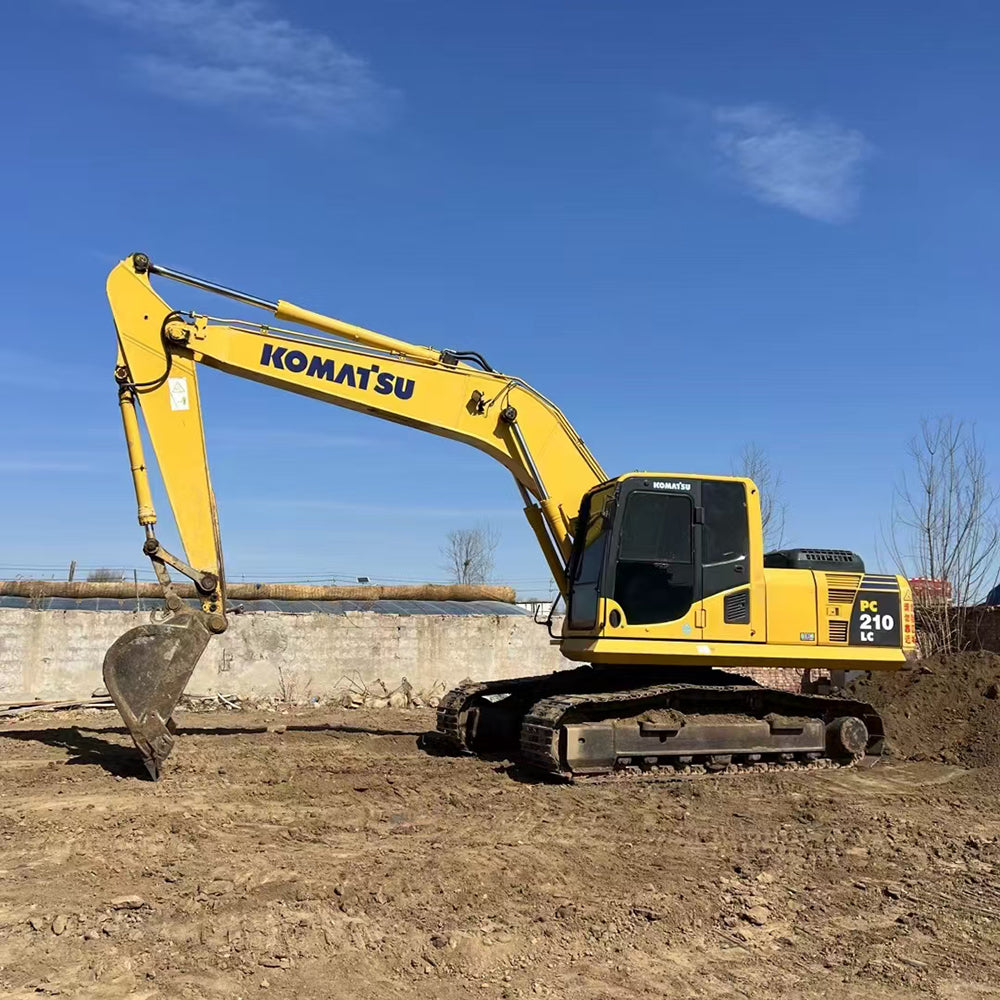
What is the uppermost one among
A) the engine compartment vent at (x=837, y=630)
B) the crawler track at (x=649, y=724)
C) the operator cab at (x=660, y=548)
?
the operator cab at (x=660, y=548)

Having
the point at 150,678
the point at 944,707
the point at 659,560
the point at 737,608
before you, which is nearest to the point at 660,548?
the point at 659,560

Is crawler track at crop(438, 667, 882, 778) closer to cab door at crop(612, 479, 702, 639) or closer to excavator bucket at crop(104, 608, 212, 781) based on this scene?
cab door at crop(612, 479, 702, 639)

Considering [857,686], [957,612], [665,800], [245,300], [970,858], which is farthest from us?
[957,612]

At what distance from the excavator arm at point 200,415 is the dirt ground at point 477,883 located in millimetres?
1193

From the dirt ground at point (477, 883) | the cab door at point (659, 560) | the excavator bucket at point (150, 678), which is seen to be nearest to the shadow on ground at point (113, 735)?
the dirt ground at point (477, 883)

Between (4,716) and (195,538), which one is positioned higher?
(195,538)

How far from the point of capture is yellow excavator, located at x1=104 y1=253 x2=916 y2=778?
8.98 metres

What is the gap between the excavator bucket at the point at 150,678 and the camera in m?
8.18

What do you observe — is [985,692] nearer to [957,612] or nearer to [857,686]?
[857,686]

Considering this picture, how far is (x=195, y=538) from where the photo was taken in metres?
9.00

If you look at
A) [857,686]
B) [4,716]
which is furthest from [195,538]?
[857,686]

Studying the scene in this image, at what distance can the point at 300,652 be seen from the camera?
1677cm

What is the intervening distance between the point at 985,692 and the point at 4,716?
45.0ft

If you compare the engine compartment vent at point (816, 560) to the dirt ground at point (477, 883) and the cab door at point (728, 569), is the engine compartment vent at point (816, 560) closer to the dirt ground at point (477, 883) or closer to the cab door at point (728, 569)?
the cab door at point (728, 569)
